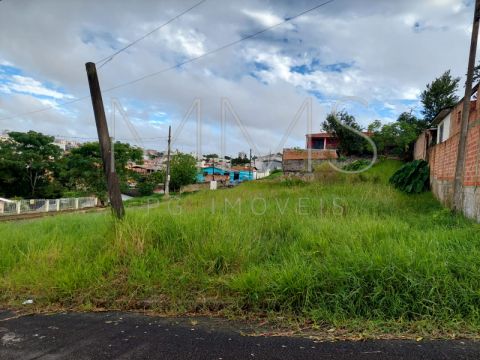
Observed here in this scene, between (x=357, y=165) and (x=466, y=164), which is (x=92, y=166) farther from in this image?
(x=466, y=164)

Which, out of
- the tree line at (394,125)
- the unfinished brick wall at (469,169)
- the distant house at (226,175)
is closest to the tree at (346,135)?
the tree line at (394,125)

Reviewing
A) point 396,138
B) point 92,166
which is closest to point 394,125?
point 396,138

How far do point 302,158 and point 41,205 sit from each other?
20.7 metres

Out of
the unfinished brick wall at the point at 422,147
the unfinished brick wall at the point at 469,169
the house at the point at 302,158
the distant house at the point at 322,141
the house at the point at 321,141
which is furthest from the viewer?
the house at the point at 321,141

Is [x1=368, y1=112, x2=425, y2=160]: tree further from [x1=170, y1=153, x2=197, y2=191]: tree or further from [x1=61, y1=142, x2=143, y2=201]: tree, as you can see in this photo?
[x1=170, y1=153, x2=197, y2=191]: tree

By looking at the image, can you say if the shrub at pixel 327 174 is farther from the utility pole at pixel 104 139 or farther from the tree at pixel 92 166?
the tree at pixel 92 166

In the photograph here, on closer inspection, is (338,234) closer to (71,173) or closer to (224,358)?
(224,358)

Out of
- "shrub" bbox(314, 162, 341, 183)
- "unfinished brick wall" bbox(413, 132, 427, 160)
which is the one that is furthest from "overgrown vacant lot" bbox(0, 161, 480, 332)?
"unfinished brick wall" bbox(413, 132, 427, 160)

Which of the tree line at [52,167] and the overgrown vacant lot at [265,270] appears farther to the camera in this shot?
the tree line at [52,167]

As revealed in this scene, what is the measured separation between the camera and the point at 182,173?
44.8 metres

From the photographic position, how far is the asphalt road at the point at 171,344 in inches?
89.0

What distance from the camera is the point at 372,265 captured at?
3.03 meters

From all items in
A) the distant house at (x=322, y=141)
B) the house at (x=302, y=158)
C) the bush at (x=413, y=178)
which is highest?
the distant house at (x=322, y=141)

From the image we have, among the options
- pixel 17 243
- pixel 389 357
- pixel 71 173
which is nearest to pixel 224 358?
pixel 389 357
